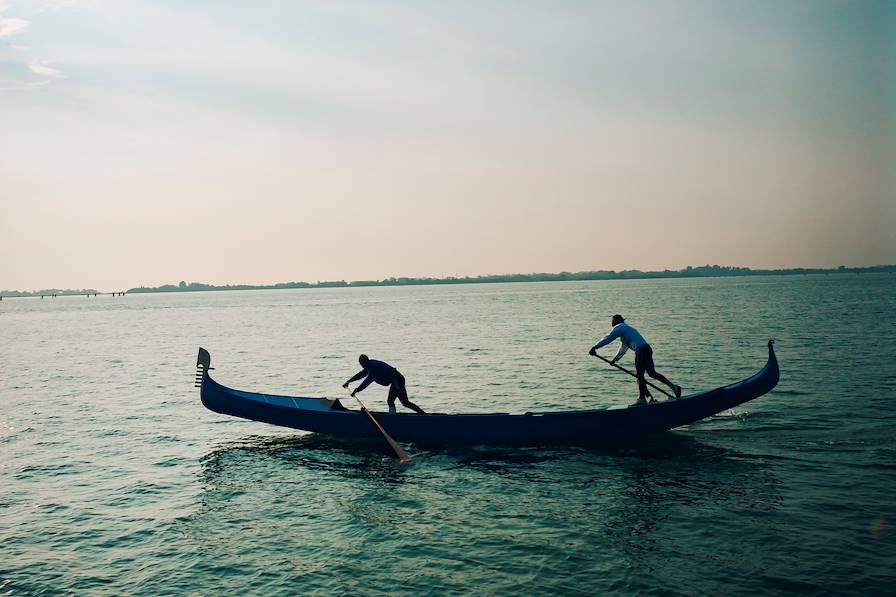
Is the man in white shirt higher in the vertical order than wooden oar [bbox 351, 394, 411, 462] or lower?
higher

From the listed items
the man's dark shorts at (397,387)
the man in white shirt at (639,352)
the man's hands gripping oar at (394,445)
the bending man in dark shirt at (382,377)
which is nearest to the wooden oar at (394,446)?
the man's hands gripping oar at (394,445)

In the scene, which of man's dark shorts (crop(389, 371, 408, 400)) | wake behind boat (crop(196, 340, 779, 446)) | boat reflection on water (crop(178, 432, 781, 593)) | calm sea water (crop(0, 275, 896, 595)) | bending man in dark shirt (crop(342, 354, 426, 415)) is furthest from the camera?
man's dark shorts (crop(389, 371, 408, 400))

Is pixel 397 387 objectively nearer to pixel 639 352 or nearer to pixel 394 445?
pixel 394 445

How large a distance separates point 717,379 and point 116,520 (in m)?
22.5

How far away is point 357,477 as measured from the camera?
1395 centimetres

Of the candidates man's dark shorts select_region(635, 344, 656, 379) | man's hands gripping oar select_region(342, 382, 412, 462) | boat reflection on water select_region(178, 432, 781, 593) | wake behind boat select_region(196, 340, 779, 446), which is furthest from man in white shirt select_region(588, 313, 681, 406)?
man's hands gripping oar select_region(342, 382, 412, 462)

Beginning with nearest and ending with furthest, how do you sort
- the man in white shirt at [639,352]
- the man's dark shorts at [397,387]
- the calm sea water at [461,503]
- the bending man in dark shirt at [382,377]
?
the calm sea water at [461,503] → the man in white shirt at [639,352] → the bending man in dark shirt at [382,377] → the man's dark shorts at [397,387]

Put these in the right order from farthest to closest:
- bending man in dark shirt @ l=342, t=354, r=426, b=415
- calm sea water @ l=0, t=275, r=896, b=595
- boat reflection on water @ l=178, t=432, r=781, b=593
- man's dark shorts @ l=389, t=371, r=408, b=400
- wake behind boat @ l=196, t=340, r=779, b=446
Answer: man's dark shorts @ l=389, t=371, r=408, b=400 → bending man in dark shirt @ l=342, t=354, r=426, b=415 → wake behind boat @ l=196, t=340, r=779, b=446 → boat reflection on water @ l=178, t=432, r=781, b=593 → calm sea water @ l=0, t=275, r=896, b=595

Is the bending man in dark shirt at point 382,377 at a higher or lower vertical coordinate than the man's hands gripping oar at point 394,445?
higher

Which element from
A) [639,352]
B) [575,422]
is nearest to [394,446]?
[575,422]

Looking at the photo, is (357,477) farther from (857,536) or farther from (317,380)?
(317,380)

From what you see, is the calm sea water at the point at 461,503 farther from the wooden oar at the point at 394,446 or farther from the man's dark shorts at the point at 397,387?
the man's dark shorts at the point at 397,387

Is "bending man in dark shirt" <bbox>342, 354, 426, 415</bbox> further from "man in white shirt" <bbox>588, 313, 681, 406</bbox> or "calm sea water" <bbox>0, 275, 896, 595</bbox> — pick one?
"man in white shirt" <bbox>588, 313, 681, 406</bbox>

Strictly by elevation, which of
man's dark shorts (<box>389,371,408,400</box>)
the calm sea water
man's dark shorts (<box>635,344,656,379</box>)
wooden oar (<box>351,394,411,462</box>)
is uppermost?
man's dark shorts (<box>635,344,656,379</box>)
